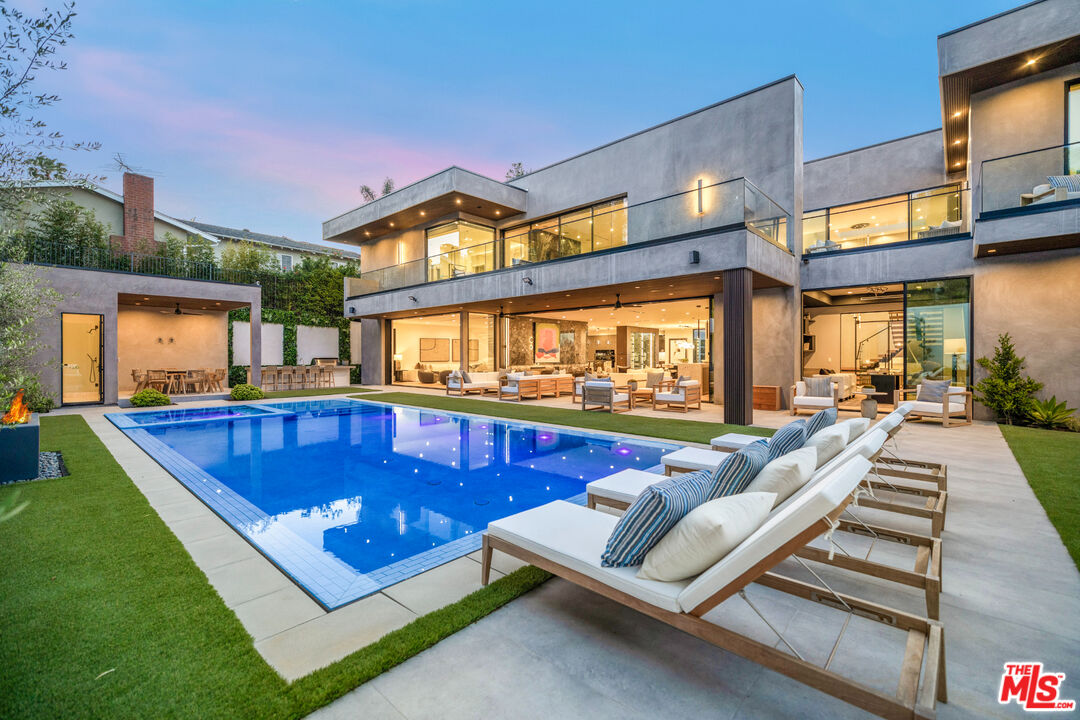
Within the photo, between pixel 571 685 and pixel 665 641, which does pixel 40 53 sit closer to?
pixel 571 685

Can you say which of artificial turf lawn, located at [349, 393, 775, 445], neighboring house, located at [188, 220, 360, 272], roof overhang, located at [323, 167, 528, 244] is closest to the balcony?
artificial turf lawn, located at [349, 393, 775, 445]

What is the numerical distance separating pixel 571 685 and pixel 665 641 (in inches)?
21.7

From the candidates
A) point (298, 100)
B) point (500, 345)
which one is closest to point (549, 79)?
point (298, 100)

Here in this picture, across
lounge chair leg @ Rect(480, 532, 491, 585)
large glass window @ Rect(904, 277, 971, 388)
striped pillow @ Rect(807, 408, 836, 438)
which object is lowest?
lounge chair leg @ Rect(480, 532, 491, 585)

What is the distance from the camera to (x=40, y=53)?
11.3ft

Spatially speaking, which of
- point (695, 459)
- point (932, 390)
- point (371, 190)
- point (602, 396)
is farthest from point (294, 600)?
point (371, 190)

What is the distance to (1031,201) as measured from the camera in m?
8.86

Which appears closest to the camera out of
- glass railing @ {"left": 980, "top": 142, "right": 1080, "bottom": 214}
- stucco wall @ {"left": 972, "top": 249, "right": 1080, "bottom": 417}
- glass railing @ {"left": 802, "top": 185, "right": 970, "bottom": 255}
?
glass railing @ {"left": 980, "top": 142, "right": 1080, "bottom": 214}

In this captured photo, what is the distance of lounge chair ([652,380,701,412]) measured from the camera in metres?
11.5

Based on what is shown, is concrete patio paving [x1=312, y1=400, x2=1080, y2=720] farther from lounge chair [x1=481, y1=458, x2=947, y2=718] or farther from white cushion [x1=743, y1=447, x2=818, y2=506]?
white cushion [x1=743, y1=447, x2=818, y2=506]

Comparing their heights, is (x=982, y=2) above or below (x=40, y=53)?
above

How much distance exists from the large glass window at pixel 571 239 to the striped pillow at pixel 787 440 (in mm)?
8640

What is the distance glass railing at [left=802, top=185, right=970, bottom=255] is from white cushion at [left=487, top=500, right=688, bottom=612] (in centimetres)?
1211

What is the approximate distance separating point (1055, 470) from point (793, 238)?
7779 mm
